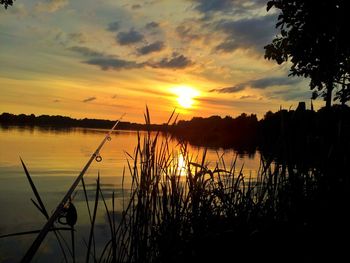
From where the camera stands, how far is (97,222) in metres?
9.51

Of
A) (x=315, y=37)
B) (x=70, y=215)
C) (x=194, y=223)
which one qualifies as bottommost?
(x=194, y=223)

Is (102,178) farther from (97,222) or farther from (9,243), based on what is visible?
(9,243)

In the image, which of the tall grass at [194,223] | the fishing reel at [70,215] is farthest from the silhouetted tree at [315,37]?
the fishing reel at [70,215]

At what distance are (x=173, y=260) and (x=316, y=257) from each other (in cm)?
146

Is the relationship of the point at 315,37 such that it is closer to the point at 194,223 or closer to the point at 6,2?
the point at 194,223

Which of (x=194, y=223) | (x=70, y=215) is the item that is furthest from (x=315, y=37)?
(x=70, y=215)

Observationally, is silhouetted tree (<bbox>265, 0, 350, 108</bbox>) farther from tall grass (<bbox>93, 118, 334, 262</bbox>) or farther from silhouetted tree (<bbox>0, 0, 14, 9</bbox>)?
silhouetted tree (<bbox>0, 0, 14, 9</bbox>)

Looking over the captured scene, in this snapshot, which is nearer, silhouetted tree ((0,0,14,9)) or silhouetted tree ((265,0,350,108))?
silhouetted tree ((265,0,350,108))

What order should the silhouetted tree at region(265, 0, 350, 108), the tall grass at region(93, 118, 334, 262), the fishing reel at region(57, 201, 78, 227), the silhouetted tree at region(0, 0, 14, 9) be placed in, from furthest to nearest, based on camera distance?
the silhouetted tree at region(0, 0, 14, 9)
the silhouetted tree at region(265, 0, 350, 108)
the tall grass at region(93, 118, 334, 262)
the fishing reel at region(57, 201, 78, 227)

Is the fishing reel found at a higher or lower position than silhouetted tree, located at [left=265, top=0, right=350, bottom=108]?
lower

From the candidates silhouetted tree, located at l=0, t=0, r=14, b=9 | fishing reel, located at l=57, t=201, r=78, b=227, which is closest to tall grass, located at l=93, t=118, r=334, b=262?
fishing reel, located at l=57, t=201, r=78, b=227

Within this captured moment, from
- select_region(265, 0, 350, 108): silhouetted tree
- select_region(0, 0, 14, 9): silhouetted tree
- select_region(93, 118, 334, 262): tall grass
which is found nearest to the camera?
select_region(93, 118, 334, 262): tall grass

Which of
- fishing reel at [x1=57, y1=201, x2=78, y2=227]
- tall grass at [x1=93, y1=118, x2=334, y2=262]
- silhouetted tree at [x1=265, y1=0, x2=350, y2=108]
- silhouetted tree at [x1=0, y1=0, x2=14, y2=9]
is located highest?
silhouetted tree at [x1=0, y1=0, x2=14, y2=9]

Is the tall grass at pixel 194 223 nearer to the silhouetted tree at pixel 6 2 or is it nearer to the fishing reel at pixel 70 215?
the fishing reel at pixel 70 215
